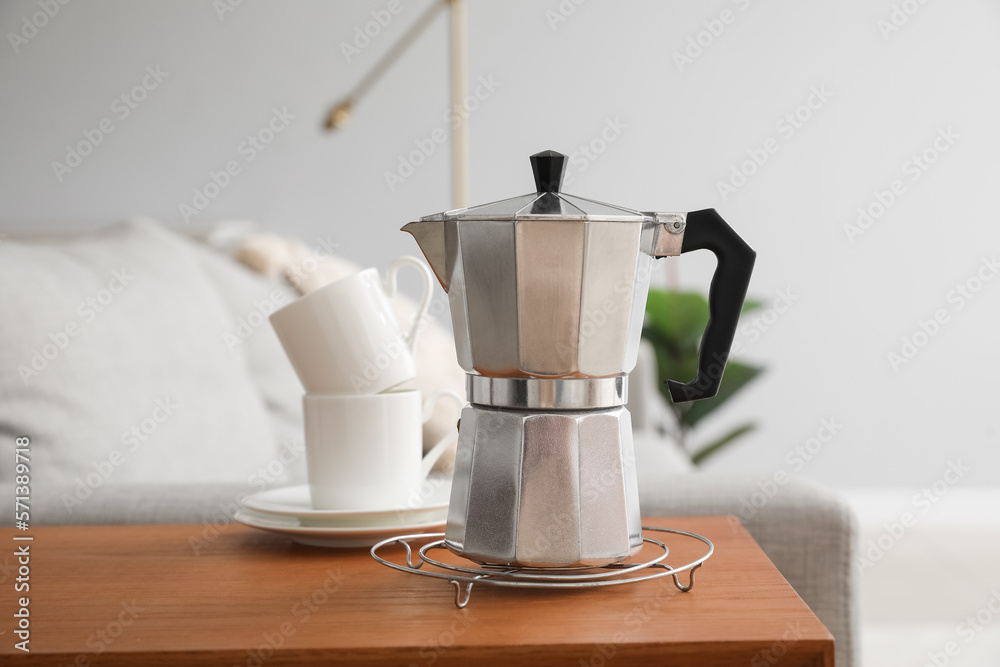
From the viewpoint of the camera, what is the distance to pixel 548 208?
0.51 meters

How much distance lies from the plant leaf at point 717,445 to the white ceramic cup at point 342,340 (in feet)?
5.43

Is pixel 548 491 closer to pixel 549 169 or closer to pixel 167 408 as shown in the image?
pixel 549 169

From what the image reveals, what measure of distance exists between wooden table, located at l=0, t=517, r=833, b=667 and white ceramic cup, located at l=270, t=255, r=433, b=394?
0.13 m

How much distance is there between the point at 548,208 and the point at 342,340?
216 millimetres

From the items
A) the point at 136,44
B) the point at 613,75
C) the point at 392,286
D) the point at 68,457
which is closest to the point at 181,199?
the point at 136,44

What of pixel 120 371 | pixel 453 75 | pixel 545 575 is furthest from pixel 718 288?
pixel 453 75

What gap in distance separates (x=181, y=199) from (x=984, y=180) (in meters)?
2.26

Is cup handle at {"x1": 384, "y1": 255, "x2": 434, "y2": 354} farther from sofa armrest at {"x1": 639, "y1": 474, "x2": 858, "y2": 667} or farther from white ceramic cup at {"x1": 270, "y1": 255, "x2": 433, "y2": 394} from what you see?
sofa armrest at {"x1": 639, "y1": 474, "x2": 858, "y2": 667}

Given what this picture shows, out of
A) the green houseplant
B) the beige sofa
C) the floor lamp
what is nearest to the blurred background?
the green houseplant

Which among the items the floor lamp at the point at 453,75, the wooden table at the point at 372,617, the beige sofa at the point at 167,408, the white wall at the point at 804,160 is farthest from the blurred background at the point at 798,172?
the wooden table at the point at 372,617

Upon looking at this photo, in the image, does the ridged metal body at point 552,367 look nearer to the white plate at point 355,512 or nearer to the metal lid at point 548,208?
the metal lid at point 548,208

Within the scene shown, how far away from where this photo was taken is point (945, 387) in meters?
2.52

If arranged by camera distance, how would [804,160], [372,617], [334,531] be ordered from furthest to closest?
[804,160]
[334,531]
[372,617]

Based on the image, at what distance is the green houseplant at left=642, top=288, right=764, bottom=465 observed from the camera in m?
2.20
